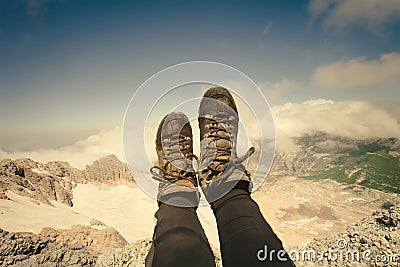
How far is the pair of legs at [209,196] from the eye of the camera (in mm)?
1953

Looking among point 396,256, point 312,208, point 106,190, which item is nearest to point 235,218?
point 396,256

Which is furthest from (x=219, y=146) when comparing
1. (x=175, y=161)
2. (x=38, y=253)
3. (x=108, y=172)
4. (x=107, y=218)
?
(x=108, y=172)

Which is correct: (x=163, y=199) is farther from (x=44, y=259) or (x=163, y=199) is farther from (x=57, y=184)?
(x=57, y=184)

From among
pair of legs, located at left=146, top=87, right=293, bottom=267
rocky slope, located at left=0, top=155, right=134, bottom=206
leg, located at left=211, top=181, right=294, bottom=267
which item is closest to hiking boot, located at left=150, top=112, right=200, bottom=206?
pair of legs, located at left=146, top=87, right=293, bottom=267

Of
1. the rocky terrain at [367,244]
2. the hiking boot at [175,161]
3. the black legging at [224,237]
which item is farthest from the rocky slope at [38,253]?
the rocky terrain at [367,244]

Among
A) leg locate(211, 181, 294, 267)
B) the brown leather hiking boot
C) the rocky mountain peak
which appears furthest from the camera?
the rocky mountain peak

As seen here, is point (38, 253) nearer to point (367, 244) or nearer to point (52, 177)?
Result: point (367, 244)

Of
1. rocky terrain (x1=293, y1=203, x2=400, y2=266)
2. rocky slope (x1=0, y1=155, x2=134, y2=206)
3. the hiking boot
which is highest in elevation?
rocky slope (x1=0, y1=155, x2=134, y2=206)

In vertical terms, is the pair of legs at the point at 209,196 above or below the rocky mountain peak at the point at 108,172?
below

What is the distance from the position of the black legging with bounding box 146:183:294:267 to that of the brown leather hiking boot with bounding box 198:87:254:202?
206 millimetres

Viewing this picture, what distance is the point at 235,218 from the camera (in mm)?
2344

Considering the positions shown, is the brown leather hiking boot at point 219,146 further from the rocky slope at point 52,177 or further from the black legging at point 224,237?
the rocky slope at point 52,177

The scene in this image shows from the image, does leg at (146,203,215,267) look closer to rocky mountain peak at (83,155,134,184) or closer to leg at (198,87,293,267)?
leg at (198,87,293,267)

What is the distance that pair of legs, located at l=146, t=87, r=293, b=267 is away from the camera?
6.41 ft
